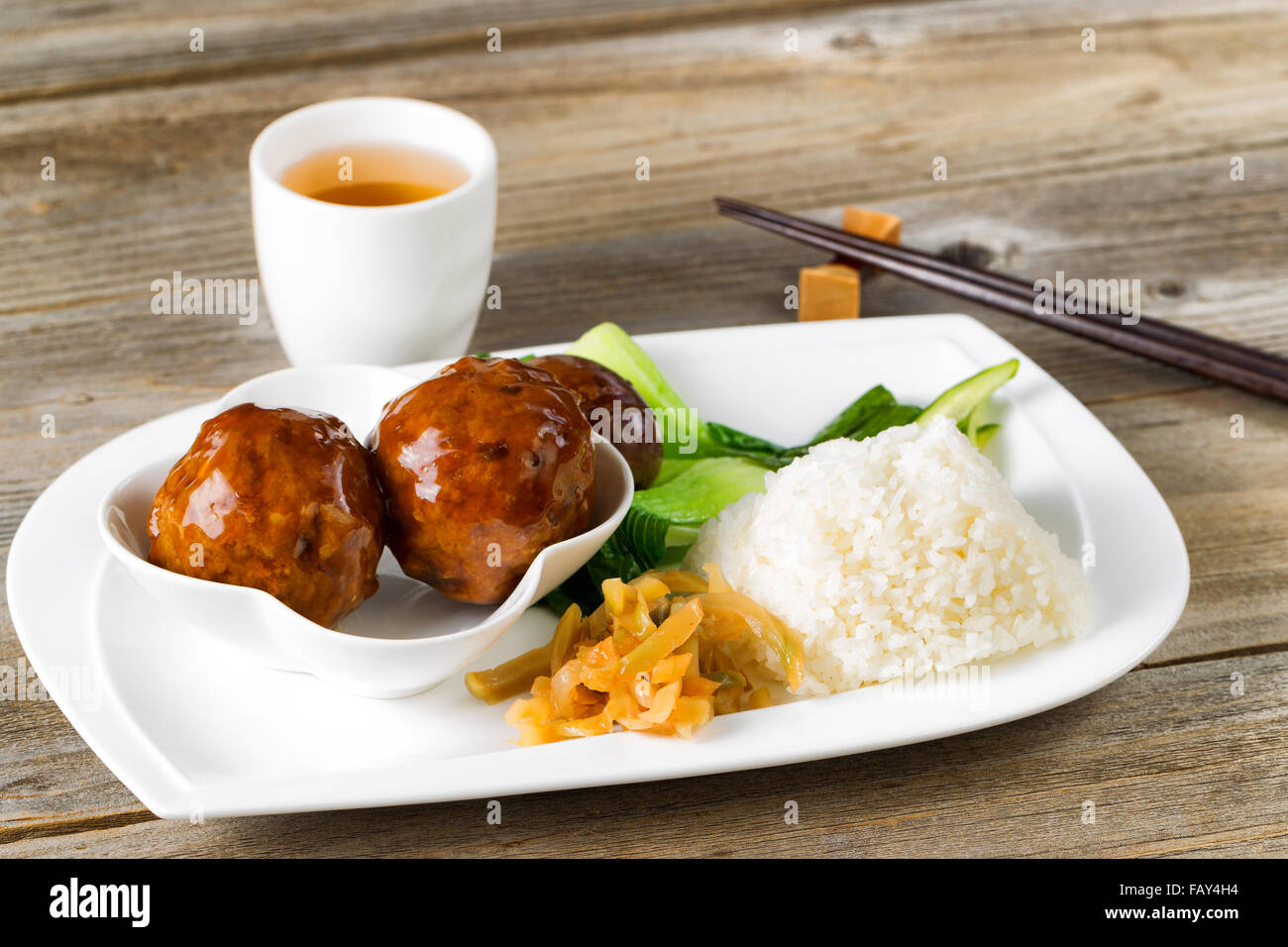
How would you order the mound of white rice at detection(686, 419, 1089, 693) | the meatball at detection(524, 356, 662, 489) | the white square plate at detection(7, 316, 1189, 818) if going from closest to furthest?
the white square plate at detection(7, 316, 1189, 818) < the mound of white rice at detection(686, 419, 1089, 693) < the meatball at detection(524, 356, 662, 489)

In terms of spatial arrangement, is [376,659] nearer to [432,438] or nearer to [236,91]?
[432,438]

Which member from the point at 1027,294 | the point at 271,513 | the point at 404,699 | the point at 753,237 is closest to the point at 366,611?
the point at 404,699

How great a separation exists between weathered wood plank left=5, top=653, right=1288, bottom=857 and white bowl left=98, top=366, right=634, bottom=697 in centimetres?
20

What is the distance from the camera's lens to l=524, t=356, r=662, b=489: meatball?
208 centimetres

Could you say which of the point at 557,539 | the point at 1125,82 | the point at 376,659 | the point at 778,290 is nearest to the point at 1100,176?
the point at 1125,82

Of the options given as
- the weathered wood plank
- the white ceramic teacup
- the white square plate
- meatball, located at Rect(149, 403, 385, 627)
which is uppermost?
the white ceramic teacup

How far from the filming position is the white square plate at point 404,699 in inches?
61.3

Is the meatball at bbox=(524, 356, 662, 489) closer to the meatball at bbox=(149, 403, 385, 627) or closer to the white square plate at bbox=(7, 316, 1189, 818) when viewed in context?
the white square plate at bbox=(7, 316, 1189, 818)

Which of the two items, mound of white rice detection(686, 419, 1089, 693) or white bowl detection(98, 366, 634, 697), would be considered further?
mound of white rice detection(686, 419, 1089, 693)

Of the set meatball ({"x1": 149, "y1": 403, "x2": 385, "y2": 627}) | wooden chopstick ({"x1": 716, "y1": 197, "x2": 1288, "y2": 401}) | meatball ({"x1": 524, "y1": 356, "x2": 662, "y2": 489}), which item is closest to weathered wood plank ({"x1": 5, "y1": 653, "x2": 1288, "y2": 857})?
meatball ({"x1": 149, "y1": 403, "x2": 385, "y2": 627})

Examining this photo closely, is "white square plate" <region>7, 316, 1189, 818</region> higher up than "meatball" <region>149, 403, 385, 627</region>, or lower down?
lower down

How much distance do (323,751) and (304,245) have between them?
117 cm

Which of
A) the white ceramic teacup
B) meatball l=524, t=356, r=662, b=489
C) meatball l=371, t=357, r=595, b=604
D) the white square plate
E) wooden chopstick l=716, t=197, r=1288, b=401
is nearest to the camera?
the white square plate

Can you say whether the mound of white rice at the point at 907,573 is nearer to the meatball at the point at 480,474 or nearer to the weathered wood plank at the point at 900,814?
the weathered wood plank at the point at 900,814
